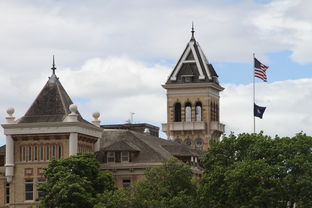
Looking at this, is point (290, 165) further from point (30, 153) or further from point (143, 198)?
point (30, 153)

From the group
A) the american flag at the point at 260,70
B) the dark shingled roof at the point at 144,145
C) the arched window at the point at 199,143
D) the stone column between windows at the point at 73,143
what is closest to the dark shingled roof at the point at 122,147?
the dark shingled roof at the point at 144,145

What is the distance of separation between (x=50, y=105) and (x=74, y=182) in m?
18.1

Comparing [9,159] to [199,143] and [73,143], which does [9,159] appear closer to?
[73,143]

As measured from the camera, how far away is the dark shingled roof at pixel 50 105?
5625 inches

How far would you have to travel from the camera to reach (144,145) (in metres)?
146

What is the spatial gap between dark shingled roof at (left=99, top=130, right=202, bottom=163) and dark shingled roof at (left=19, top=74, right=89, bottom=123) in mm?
5288

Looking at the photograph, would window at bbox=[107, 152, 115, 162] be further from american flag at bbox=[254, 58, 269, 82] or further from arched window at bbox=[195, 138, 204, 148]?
arched window at bbox=[195, 138, 204, 148]

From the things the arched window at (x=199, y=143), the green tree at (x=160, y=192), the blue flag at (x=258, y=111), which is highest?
the blue flag at (x=258, y=111)

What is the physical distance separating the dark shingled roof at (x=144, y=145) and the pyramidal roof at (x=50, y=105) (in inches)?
209

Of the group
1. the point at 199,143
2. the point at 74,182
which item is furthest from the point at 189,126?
the point at 74,182

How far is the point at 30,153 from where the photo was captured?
142 metres

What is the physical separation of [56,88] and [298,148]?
110 ft

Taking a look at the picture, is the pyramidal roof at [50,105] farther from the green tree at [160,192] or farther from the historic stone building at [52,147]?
the green tree at [160,192]

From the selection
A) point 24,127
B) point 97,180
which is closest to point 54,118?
point 24,127
